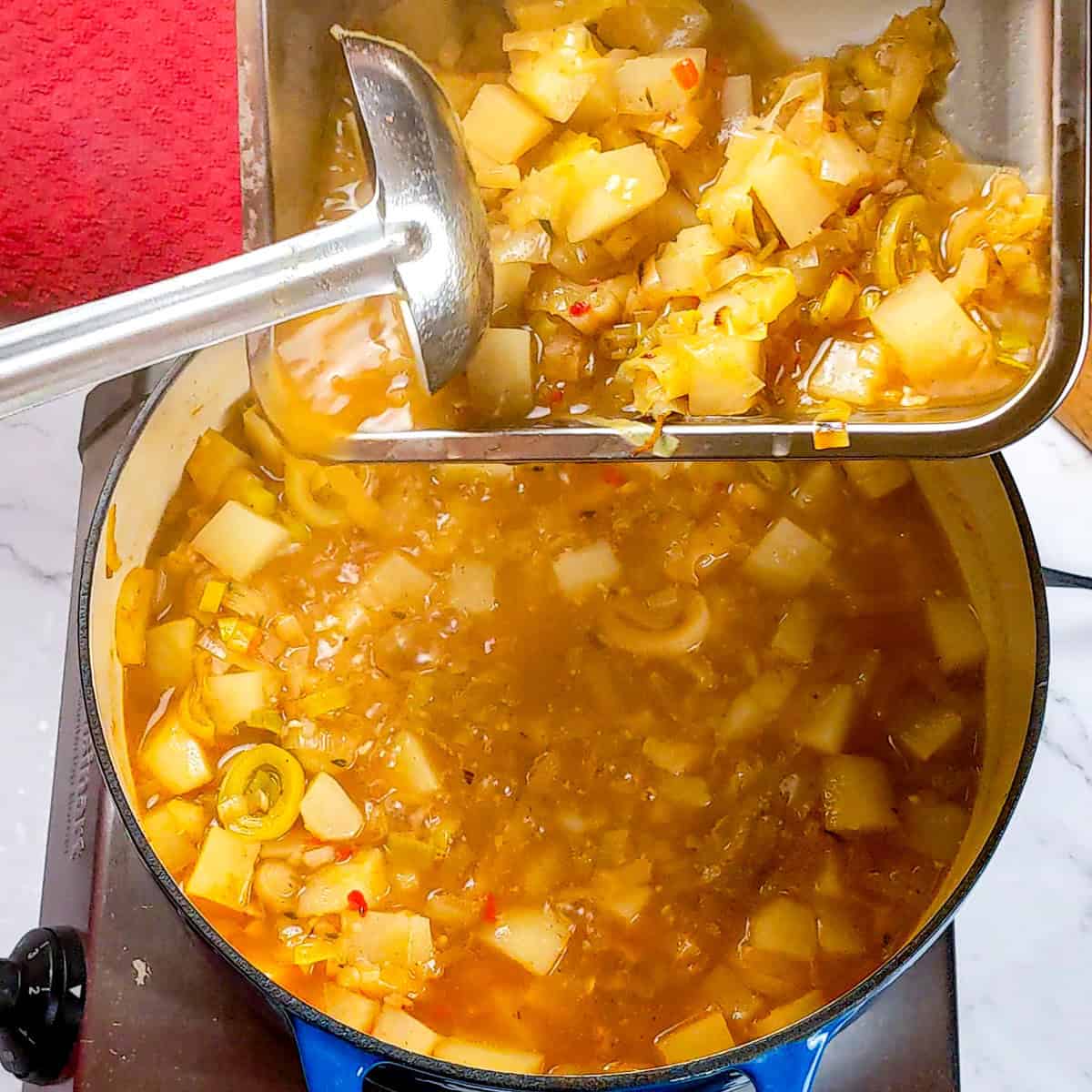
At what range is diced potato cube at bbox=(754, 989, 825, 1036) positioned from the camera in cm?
116

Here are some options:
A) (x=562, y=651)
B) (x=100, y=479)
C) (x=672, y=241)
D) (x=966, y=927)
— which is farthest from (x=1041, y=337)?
(x=100, y=479)

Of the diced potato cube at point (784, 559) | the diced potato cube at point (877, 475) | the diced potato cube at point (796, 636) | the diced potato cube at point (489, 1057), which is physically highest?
the diced potato cube at point (877, 475)

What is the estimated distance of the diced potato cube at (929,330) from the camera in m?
1.00

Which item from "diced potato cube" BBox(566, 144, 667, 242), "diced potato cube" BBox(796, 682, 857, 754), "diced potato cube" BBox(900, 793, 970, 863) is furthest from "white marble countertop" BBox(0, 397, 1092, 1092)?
"diced potato cube" BBox(566, 144, 667, 242)

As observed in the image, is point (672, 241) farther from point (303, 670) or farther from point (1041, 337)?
point (303, 670)

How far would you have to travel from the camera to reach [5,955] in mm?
1393

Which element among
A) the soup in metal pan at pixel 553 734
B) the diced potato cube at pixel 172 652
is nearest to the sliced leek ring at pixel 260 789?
the soup in metal pan at pixel 553 734

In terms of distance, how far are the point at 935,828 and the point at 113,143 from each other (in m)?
1.19

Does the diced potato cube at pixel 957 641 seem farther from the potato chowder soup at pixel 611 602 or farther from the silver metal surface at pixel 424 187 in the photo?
the silver metal surface at pixel 424 187

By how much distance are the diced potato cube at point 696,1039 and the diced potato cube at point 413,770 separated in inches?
11.9

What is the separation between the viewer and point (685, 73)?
1.06 meters

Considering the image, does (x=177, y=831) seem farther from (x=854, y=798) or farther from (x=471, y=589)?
(x=854, y=798)

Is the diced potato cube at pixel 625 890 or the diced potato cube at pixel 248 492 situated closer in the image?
the diced potato cube at pixel 625 890

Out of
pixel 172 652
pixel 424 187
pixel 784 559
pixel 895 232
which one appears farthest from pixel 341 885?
pixel 895 232
